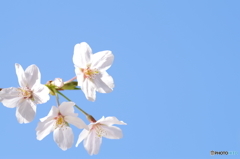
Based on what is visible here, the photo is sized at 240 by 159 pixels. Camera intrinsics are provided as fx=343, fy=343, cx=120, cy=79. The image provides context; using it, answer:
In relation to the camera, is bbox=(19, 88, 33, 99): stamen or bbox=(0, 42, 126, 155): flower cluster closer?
bbox=(0, 42, 126, 155): flower cluster

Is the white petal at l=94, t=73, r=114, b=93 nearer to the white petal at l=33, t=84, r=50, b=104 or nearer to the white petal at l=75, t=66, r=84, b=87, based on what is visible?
the white petal at l=75, t=66, r=84, b=87

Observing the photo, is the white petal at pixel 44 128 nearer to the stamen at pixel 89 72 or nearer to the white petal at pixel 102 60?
the stamen at pixel 89 72

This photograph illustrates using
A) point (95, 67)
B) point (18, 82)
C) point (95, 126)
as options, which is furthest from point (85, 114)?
point (18, 82)

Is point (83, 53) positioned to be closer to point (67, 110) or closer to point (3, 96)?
point (67, 110)

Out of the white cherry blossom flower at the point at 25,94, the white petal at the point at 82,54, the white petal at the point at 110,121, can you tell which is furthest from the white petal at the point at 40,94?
the white petal at the point at 110,121

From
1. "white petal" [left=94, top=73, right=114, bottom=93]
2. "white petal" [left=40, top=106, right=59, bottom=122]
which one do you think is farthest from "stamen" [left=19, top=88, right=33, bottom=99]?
"white petal" [left=94, top=73, right=114, bottom=93]

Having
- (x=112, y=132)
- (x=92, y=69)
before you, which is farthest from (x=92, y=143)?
(x=92, y=69)

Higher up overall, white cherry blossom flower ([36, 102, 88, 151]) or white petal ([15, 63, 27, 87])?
white petal ([15, 63, 27, 87])
